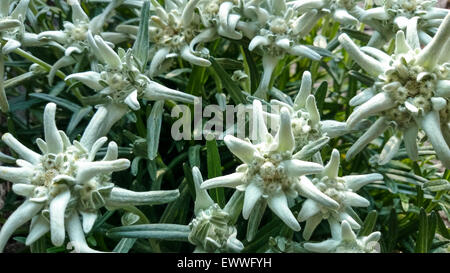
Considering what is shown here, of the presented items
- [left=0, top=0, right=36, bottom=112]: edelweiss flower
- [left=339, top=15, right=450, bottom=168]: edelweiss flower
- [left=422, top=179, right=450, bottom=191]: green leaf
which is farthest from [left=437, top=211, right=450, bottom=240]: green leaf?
[left=0, top=0, right=36, bottom=112]: edelweiss flower

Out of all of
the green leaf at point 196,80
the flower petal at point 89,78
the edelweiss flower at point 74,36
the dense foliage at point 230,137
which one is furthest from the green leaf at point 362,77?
the edelweiss flower at point 74,36

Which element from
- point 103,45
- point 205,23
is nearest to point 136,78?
point 103,45

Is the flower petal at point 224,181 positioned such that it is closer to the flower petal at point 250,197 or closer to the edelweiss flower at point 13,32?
the flower petal at point 250,197

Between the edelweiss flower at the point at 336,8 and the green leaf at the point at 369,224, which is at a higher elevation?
the edelweiss flower at the point at 336,8

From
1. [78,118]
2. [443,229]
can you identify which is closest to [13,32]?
[78,118]

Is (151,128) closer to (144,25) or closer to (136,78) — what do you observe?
(136,78)
